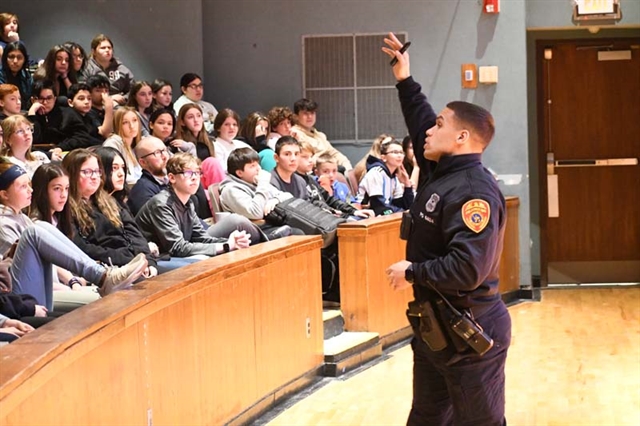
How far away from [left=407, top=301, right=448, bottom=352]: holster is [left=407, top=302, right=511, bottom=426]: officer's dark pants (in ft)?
0.14

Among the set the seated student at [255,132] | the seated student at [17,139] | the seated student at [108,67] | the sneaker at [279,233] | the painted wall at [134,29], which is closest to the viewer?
the seated student at [17,139]

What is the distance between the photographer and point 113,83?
806 cm

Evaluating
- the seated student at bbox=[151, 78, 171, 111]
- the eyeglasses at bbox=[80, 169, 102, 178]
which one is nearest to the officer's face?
the eyeglasses at bbox=[80, 169, 102, 178]

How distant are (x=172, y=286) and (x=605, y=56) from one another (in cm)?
642

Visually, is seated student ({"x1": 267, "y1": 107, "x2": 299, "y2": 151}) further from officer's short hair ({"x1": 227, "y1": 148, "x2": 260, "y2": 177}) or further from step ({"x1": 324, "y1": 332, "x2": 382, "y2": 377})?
step ({"x1": 324, "y1": 332, "x2": 382, "y2": 377})

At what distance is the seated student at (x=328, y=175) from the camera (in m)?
7.56

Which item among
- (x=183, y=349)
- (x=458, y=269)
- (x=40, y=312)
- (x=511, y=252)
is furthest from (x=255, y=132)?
(x=458, y=269)

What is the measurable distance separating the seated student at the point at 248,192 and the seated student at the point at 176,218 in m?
0.68

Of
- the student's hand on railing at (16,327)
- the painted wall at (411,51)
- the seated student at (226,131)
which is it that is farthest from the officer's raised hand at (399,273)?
the painted wall at (411,51)

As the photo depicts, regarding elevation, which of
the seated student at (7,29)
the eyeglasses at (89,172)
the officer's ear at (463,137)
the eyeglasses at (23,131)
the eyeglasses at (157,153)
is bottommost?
the eyeglasses at (89,172)

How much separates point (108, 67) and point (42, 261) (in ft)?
13.9

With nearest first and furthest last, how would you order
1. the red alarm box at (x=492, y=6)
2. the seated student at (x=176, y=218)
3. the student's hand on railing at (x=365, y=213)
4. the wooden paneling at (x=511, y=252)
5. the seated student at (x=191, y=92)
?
the seated student at (x=176, y=218)
the student's hand on railing at (x=365, y=213)
the seated student at (x=191, y=92)
the wooden paneling at (x=511, y=252)
the red alarm box at (x=492, y=6)

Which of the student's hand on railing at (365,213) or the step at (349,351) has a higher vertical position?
the student's hand on railing at (365,213)

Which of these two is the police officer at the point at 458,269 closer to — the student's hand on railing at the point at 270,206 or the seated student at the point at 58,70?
the student's hand on railing at the point at 270,206
